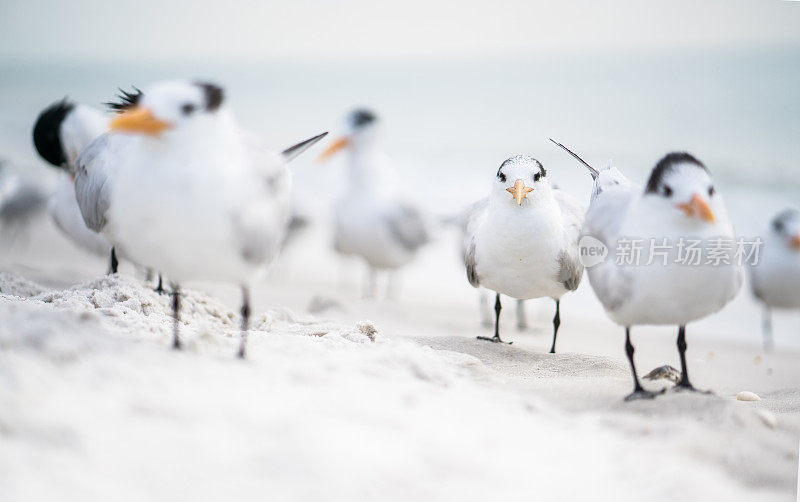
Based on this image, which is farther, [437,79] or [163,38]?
[437,79]

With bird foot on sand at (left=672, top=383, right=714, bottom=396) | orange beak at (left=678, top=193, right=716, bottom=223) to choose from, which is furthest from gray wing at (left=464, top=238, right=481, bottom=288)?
orange beak at (left=678, top=193, right=716, bottom=223)

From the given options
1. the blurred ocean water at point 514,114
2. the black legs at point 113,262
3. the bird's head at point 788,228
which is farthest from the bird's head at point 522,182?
the black legs at point 113,262

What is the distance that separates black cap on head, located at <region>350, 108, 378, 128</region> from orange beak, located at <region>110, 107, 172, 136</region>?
2.81m

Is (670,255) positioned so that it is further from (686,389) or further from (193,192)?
(193,192)

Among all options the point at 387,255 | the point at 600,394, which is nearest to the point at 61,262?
the point at 387,255

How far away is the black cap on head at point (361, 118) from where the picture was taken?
462cm

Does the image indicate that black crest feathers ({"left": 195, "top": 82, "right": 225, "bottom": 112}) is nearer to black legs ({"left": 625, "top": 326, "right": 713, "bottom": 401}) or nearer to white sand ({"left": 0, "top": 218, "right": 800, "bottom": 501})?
white sand ({"left": 0, "top": 218, "right": 800, "bottom": 501})

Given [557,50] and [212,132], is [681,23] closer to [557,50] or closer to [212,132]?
[557,50]

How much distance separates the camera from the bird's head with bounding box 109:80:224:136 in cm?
183

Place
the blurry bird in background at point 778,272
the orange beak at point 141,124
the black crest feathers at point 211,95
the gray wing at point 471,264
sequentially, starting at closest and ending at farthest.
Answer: the orange beak at point 141,124
the black crest feathers at point 211,95
the gray wing at point 471,264
the blurry bird in background at point 778,272

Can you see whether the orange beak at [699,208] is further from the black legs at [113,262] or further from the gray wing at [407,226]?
the gray wing at [407,226]

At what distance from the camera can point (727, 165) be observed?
6.09 meters

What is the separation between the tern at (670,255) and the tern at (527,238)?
0.50m

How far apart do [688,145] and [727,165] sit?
864mm
